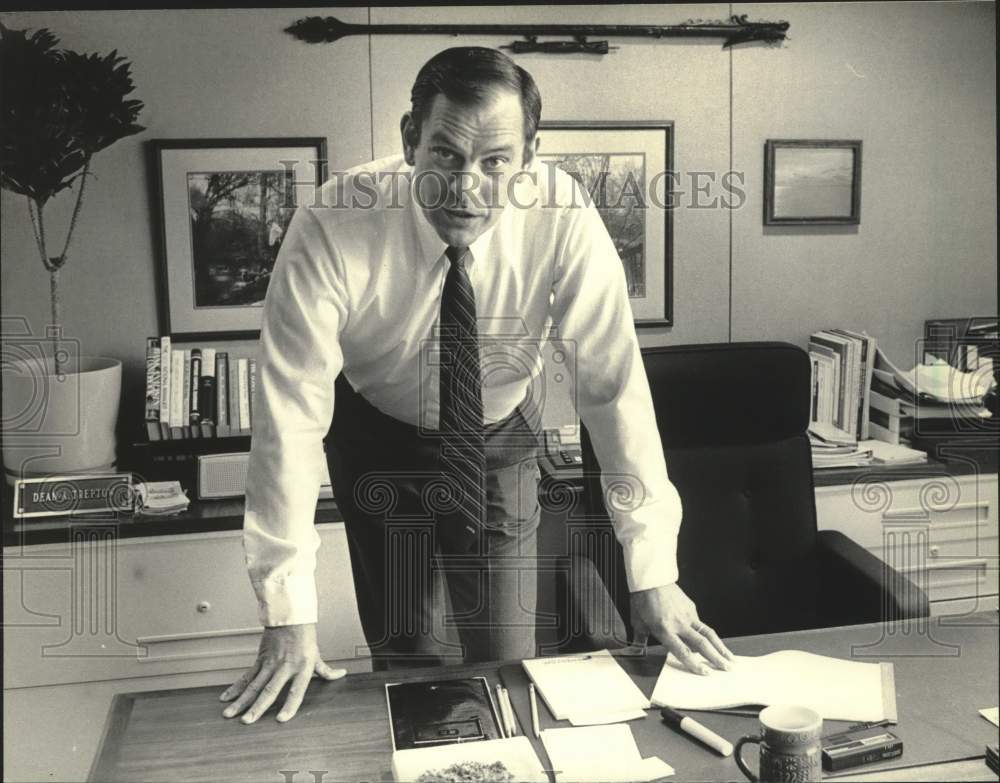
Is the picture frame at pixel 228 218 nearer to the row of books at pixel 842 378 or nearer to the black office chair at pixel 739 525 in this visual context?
the black office chair at pixel 739 525

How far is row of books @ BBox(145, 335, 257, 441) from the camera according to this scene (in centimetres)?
180

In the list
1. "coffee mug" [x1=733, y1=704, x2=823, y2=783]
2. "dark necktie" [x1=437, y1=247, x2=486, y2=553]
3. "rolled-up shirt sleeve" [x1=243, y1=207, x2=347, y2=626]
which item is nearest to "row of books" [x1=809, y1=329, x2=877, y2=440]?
"dark necktie" [x1=437, y1=247, x2=486, y2=553]

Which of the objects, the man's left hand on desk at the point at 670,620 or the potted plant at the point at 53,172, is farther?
the man's left hand on desk at the point at 670,620

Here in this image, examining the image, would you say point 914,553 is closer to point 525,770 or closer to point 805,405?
point 805,405

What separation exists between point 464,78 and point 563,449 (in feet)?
2.23

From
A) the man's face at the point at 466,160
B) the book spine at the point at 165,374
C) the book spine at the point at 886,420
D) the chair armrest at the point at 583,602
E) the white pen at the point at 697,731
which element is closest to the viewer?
the white pen at the point at 697,731

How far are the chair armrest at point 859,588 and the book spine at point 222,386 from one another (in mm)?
1200

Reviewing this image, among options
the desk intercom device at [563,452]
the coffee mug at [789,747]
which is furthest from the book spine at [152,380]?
the coffee mug at [789,747]

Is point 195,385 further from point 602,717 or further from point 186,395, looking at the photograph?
point 602,717

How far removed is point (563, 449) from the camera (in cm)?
189

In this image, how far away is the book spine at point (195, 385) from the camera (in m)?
1.82

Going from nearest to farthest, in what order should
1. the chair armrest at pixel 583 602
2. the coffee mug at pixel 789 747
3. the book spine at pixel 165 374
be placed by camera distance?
the coffee mug at pixel 789 747, the book spine at pixel 165 374, the chair armrest at pixel 583 602

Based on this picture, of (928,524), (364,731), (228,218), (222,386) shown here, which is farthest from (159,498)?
(928,524)

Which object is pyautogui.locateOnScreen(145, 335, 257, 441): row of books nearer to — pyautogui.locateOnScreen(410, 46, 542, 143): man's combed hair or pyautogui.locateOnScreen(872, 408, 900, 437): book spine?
pyautogui.locateOnScreen(410, 46, 542, 143): man's combed hair
